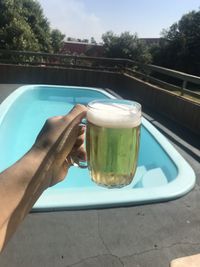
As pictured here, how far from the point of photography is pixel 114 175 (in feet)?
2.51

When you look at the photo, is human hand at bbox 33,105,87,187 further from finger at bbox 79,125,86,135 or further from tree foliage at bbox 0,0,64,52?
tree foliage at bbox 0,0,64,52

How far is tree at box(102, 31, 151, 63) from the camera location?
52.9 ft

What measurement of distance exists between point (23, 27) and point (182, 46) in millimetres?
9330

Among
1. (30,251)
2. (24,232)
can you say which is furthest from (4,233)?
(24,232)

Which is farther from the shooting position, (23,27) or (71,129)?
(23,27)

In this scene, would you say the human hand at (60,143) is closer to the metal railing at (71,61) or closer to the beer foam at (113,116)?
the beer foam at (113,116)

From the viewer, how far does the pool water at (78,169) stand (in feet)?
9.31

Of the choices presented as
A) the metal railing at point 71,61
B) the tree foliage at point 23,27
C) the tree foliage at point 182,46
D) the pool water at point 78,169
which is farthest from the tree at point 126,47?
the pool water at point 78,169

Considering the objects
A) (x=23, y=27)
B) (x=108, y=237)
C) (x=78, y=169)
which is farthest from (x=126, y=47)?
(x=108, y=237)

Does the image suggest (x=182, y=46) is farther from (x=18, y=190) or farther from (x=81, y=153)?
(x=18, y=190)

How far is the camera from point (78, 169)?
473 centimetres

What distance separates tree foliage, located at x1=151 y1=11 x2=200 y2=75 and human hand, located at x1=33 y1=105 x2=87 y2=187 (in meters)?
18.1

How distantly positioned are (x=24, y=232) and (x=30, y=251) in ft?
0.66

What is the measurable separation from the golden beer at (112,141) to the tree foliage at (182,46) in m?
18.1
